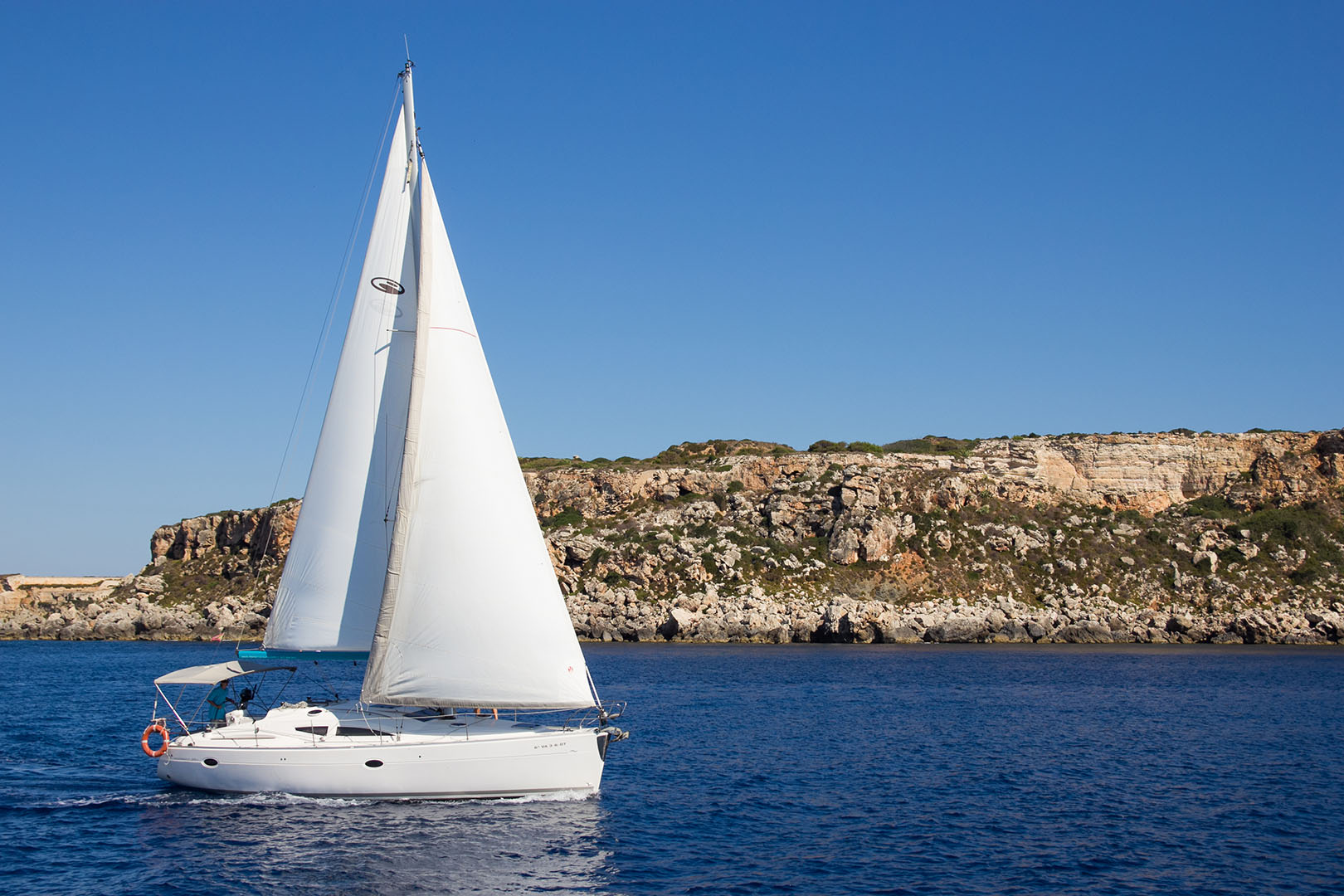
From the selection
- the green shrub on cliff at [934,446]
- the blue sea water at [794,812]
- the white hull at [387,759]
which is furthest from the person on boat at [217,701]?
the green shrub on cliff at [934,446]

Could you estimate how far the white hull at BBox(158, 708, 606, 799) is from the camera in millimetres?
25203

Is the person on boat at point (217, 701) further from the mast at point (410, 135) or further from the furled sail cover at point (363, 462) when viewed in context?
the mast at point (410, 135)

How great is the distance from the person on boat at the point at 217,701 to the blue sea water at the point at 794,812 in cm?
231

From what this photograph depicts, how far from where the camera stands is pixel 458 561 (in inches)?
1014

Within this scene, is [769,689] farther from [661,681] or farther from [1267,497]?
[1267,497]

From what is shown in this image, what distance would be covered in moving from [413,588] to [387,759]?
4273 millimetres

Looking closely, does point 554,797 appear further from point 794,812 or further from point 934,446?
point 934,446

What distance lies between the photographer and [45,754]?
34.4 metres

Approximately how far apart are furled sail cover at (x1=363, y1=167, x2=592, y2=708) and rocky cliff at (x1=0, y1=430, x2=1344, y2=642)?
207ft

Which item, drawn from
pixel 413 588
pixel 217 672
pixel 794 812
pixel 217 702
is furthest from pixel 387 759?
pixel 794 812

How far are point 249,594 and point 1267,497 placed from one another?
103 meters

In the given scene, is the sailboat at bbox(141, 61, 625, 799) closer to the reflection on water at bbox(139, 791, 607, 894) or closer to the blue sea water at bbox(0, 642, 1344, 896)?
the reflection on water at bbox(139, 791, 607, 894)

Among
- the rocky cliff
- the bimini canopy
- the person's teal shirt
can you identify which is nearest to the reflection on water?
the person's teal shirt

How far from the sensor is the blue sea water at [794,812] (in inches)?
836
